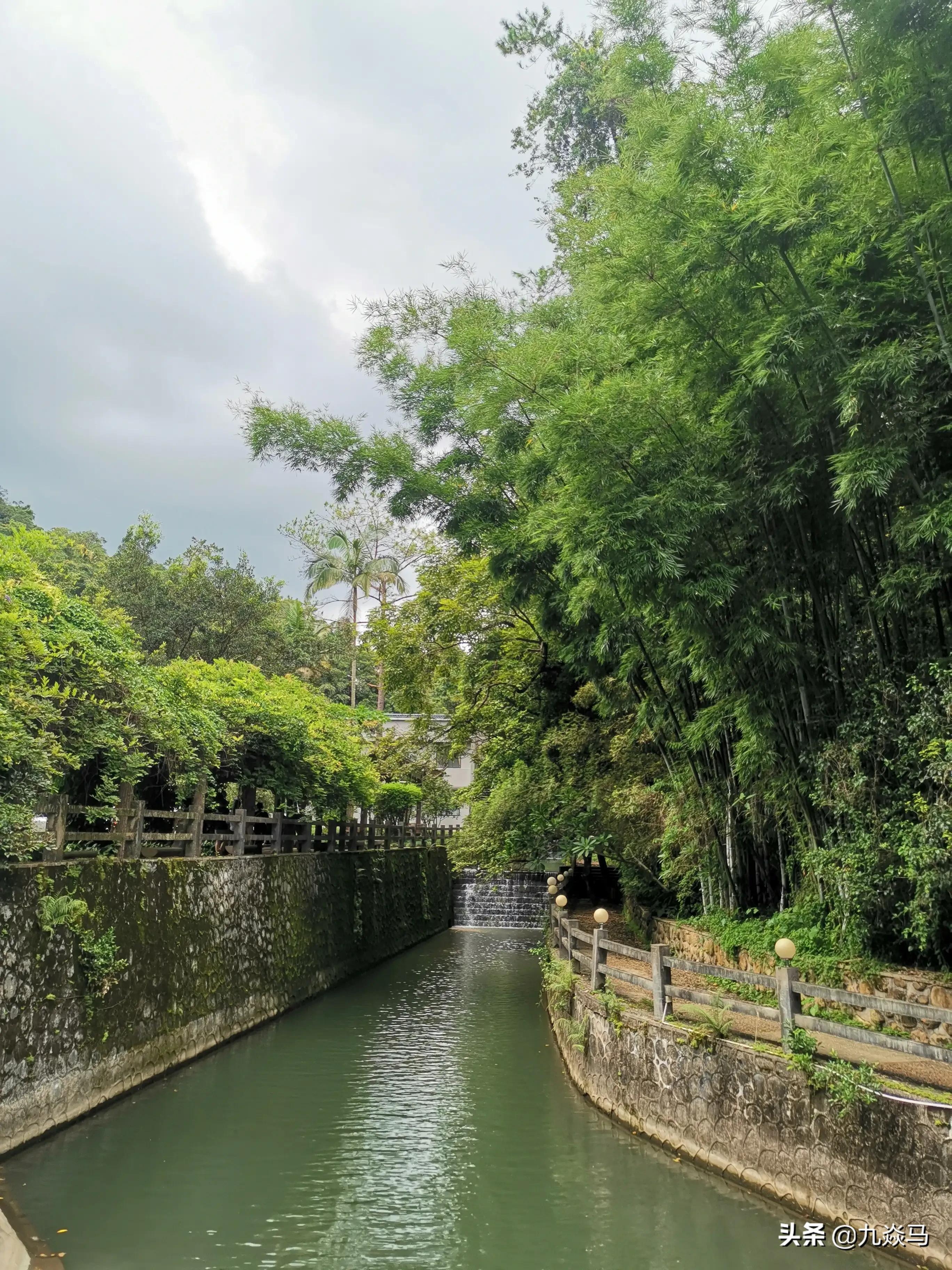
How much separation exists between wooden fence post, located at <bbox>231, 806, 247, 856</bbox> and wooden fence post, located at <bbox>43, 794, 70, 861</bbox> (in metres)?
4.14

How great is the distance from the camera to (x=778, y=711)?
23.2ft

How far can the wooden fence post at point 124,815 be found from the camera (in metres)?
8.34

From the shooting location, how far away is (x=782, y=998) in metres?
5.50

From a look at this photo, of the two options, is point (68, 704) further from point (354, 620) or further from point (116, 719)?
point (354, 620)

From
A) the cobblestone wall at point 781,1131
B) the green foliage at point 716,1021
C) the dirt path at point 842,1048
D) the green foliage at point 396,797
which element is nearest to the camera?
the cobblestone wall at point 781,1131

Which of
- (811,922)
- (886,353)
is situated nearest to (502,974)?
(811,922)

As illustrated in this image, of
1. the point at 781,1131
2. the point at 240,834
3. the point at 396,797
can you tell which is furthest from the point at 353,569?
the point at 781,1131

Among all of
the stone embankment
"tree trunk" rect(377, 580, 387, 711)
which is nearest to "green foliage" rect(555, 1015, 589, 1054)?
the stone embankment

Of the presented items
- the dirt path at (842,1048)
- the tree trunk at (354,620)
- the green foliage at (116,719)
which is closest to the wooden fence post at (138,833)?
the green foliage at (116,719)

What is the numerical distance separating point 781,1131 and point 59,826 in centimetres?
578

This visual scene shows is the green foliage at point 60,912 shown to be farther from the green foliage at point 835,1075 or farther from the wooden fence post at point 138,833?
the green foliage at point 835,1075

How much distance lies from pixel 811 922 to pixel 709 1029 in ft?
5.36

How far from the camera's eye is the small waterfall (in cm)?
2370

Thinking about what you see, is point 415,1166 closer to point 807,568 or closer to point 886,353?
point 807,568
